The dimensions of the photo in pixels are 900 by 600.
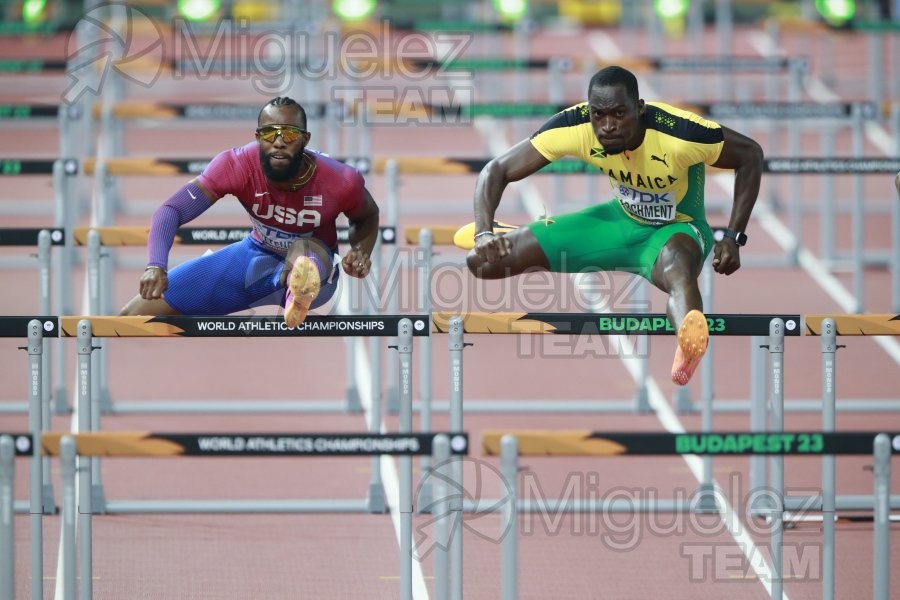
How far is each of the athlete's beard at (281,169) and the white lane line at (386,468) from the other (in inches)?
51.1

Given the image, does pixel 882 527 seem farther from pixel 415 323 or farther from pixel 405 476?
pixel 415 323

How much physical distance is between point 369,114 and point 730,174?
385cm

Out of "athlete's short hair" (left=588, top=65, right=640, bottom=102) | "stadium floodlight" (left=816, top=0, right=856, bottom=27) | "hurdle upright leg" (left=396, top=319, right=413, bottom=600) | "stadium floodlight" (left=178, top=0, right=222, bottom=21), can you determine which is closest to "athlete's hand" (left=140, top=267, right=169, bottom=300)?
"hurdle upright leg" (left=396, top=319, right=413, bottom=600)

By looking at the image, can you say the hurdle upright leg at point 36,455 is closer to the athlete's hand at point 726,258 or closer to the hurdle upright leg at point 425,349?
the hurdle upright leg at point 425,349

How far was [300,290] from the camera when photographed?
5980 mm

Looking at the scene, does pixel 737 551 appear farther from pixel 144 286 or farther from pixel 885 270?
pixel 885 270

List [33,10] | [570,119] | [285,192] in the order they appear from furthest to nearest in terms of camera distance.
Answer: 1. [33,10]
2. [285,192]
3. [570,119]

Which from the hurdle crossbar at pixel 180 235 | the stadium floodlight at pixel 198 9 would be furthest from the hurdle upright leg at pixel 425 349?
the stadium floodlight at pixel 198 9

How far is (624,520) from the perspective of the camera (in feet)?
23.7

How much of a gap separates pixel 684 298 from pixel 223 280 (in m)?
2.30

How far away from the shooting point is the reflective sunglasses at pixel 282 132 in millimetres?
6418

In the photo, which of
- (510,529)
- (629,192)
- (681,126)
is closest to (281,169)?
(629,192)

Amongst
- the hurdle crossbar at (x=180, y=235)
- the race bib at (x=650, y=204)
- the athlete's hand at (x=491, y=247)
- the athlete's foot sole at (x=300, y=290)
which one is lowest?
the athlete's foot sole at (x=300, y=290)

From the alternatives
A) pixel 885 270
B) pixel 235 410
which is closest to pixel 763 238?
pixel 885 270
